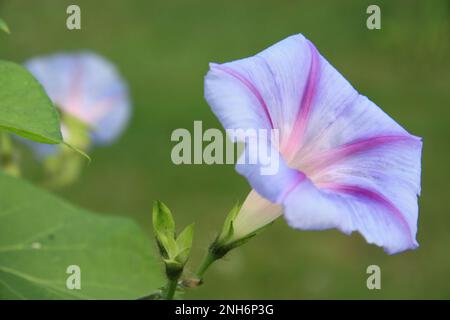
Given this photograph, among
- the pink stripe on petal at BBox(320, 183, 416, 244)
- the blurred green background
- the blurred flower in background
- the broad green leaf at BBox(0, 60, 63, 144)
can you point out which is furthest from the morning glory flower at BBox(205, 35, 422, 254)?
the blurred green background

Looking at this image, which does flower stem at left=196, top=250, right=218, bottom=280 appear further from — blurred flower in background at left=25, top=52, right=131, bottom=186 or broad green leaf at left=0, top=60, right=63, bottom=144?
blurred flower in background at left=25, top=52, right=131, bottom=186

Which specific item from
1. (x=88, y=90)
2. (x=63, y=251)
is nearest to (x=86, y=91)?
(x=88, y=90)

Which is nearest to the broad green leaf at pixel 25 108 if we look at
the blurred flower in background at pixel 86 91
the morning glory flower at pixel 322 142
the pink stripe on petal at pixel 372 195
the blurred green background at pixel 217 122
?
the morning glory flower at pixel 322 142

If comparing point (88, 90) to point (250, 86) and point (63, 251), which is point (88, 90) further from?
point (250, 86)

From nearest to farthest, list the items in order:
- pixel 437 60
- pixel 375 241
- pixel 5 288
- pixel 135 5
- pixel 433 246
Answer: pixel 375 241, pixel 5 288, pixel 433 246, pixel 437 60, pixel 135 5
